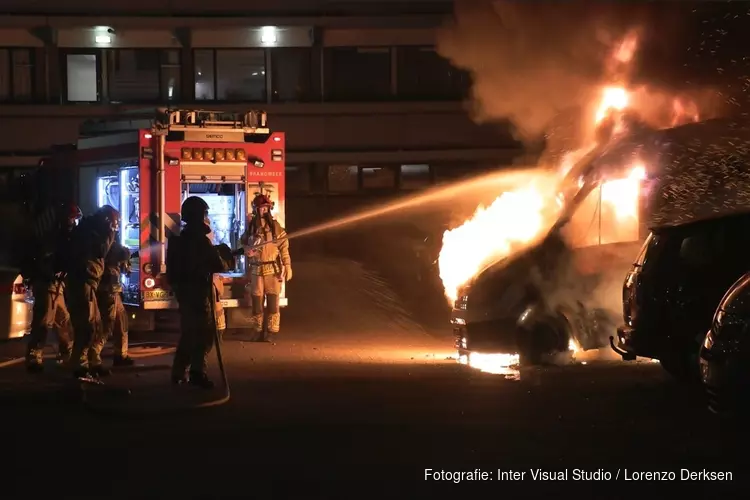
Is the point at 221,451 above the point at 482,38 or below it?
below

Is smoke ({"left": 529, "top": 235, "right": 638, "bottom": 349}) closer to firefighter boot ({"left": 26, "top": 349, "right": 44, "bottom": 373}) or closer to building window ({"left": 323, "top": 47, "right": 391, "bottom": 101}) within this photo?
firefighter boot ({"left": 26, "top": 349, "right": 44, "bottom": 373})

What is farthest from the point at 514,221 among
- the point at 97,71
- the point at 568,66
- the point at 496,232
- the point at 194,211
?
the point at 97,71

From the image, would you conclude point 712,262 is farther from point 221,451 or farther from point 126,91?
point 126,91

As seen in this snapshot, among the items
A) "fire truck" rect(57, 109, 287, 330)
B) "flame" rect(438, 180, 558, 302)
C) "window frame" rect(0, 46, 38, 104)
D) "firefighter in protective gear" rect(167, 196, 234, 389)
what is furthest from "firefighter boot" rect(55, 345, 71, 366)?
"window frame" rect(0, 46, 38, 104)

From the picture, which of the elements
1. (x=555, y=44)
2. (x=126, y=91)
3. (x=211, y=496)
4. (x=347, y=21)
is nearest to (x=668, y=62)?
(x=555, y=44)

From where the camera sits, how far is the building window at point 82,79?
2709 centimetres

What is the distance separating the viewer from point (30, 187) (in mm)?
16500

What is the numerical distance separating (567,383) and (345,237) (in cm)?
1350

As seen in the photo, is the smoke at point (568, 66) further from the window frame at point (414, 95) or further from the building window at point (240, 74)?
the building window at point (240, 74)

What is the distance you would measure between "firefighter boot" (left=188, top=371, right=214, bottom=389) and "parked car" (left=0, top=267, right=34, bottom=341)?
4496 millimetres

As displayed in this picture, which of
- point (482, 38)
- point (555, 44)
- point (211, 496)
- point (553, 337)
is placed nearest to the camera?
point (211, 496)

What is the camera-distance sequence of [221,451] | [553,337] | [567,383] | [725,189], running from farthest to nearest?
[725,189] < [553,337] < [567,383] < [221,451]

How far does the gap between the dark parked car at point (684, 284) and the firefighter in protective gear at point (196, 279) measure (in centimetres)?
413

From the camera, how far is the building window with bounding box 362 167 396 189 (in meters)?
26.2
